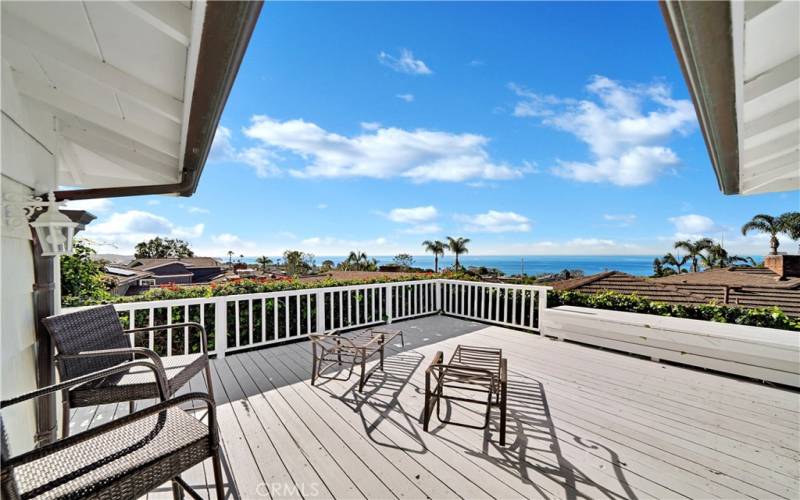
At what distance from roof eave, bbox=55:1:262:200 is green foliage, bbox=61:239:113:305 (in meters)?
3.50

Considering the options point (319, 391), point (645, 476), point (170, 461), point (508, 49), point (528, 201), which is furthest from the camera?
point (528, 201)

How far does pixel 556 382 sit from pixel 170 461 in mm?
3265

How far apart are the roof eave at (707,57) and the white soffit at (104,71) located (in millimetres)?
1417

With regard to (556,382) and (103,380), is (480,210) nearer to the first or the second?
(556,382)

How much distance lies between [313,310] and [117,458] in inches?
145

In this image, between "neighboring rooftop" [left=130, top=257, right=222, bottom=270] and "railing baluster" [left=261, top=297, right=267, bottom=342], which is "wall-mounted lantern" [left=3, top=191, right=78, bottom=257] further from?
"neighboring rooftop" [left=130, top=257, right=222, bottom=270]

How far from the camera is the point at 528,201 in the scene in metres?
28.6

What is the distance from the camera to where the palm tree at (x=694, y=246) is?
31638 millimetres

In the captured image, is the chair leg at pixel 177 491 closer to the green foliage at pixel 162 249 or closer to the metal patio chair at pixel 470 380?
the metal patio chair at pixel 470 380

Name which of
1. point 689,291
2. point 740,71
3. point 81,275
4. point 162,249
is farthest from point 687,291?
point 162,249

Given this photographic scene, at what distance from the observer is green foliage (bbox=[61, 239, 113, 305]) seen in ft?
12.6

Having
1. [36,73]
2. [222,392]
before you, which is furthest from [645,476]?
[36,73]

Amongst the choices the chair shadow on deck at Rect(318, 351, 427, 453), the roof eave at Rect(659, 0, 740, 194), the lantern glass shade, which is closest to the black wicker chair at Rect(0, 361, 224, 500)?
the lantern glass shade

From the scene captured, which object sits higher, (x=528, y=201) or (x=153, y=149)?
(x=528, y=201)
